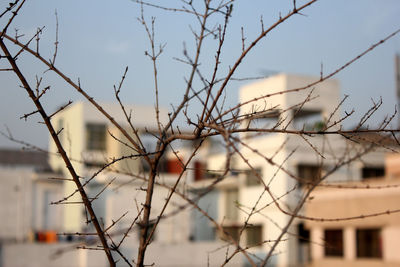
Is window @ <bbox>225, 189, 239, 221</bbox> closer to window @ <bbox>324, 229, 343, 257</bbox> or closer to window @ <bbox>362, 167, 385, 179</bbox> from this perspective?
window @ <bbox>362, 167, 385, 179</bbox>

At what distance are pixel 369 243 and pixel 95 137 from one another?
1240cm

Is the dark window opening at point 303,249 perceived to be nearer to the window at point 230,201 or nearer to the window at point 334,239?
the window at point 334,239

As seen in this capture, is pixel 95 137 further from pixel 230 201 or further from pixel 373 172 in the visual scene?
pixel 373 172

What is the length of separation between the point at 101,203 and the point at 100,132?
2.92 metres

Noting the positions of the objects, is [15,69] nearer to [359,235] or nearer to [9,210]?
[359,235]

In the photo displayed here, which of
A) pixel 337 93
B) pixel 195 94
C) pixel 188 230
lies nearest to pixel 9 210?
pixel 188 230

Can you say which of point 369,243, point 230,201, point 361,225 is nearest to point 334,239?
point 361,225

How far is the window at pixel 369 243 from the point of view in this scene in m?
20.0

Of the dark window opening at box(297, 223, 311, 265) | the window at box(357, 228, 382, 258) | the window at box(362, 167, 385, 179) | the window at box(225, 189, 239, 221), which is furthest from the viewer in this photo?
the window at box(225, 189, 239, 221)

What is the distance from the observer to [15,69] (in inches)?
88.7

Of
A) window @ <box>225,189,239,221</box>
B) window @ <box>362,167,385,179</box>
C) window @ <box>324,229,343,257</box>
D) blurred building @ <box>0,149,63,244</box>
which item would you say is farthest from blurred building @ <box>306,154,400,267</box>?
blurred building @ <box>0,149,63,244</box>

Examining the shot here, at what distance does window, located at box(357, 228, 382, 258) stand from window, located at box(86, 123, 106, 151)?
11.7m

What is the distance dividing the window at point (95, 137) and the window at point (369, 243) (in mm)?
11689

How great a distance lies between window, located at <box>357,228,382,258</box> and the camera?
65.7 ft
